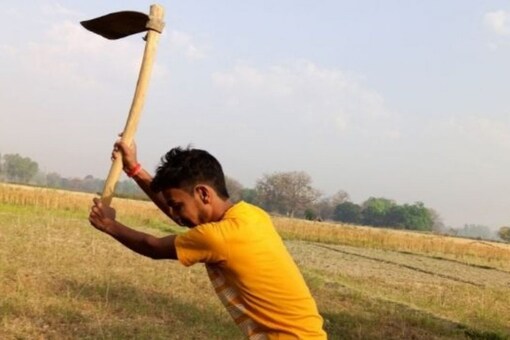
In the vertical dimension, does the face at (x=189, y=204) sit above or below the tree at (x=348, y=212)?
below

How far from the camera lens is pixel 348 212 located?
120812 millimetres

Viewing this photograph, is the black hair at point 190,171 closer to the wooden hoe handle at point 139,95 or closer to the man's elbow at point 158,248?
the man's elbow at point 158,248

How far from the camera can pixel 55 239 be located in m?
12.9

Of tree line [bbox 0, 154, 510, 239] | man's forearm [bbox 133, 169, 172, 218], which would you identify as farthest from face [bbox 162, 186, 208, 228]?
tree line [bbox 0, 154, 510, 239]

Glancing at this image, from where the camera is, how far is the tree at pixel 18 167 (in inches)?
5556

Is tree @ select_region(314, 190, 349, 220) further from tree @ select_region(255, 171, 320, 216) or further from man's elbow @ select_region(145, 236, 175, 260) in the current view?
man's elbow @ select_region(145, 236, 175, 260)

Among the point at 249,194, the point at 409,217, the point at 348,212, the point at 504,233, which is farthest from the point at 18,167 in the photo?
the point at 504,233

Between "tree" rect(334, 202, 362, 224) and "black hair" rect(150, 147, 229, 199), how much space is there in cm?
11861

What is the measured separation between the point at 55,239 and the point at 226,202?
11336 millimetres

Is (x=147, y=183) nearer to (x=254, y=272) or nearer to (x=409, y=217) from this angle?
(x=254, y=272)

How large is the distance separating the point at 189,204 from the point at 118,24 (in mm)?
1182

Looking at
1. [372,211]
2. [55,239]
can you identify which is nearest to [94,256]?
[55,239]

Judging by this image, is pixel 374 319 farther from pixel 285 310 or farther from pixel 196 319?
pixel 285 310

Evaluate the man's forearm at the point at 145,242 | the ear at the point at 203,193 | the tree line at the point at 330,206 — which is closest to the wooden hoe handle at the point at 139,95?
the man's forearm at the point at 145,242
